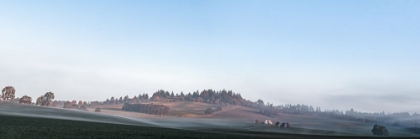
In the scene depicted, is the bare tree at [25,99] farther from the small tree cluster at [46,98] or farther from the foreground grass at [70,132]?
the foreground grass at [70,132]

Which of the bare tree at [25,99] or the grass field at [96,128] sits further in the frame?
the bare tree at [25,99]

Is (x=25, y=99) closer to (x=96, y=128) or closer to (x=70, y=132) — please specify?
(x=96, y=128)

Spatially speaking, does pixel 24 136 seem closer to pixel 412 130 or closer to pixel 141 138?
pixel 141 138

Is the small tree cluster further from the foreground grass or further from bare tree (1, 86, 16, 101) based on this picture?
the foreground grass

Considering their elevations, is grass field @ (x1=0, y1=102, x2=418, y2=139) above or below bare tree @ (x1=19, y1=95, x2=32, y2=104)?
below

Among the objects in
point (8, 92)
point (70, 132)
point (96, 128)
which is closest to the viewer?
point (70, 132)

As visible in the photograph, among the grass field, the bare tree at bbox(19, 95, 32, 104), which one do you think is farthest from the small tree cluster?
the grass field

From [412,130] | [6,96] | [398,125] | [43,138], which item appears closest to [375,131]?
[412,130]

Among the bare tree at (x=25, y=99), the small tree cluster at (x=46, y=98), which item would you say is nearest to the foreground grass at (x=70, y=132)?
the bare tree at (x=25, y=99)

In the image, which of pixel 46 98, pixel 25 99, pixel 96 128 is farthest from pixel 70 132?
pixel 46 98

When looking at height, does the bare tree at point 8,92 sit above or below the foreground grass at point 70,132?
above

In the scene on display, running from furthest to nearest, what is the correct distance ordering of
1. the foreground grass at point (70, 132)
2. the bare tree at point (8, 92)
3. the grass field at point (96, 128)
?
the bare tree at point (8, 92) → the grass field at point (96, 128) → the foreground grass at point (70, 132)

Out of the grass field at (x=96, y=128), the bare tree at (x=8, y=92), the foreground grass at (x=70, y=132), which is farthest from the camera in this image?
the bare tree at (x=8, y=92)

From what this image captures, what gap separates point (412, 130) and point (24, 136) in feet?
543
